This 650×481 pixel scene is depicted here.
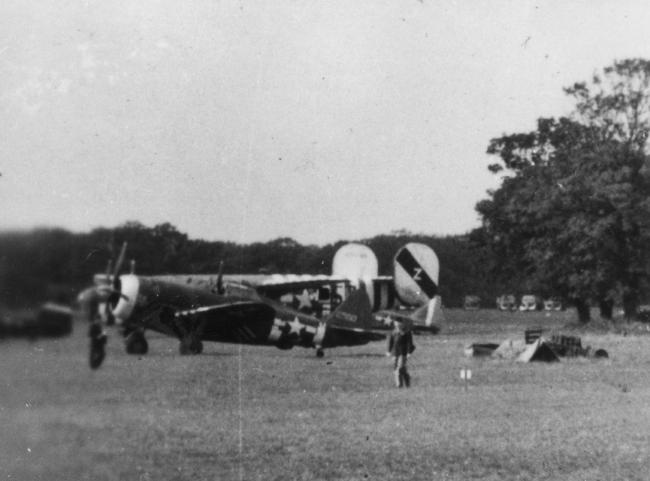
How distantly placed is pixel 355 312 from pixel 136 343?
23.4m

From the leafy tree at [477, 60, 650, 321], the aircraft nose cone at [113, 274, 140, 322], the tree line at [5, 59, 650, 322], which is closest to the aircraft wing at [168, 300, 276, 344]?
the aircraft nose cone at [113, 274, 140, 322]

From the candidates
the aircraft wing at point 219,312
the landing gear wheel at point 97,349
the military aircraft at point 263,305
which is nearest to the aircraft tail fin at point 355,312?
the military aircraft at point 263,305

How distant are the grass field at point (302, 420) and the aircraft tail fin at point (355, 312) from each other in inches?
147

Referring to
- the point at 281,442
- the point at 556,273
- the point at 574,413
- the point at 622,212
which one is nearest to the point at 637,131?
the point at 622,212

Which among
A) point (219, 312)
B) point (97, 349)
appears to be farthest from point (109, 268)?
point (219, 312)

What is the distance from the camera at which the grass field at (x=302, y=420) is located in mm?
3463

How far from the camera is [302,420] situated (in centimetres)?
1246

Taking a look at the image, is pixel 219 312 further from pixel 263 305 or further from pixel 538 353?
pixel 538 353

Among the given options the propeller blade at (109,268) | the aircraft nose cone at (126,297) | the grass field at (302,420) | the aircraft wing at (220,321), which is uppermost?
the propeller blade at (109,268)

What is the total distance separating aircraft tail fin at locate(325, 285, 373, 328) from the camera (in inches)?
1033

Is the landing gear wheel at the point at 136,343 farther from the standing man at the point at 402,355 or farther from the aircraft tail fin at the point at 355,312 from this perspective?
the aircraft tail fin at the point at 355,312

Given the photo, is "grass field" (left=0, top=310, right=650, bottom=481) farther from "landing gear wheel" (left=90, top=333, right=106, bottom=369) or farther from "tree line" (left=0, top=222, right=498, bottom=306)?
"tree line" (left=0, top=222, right=498, bottom=306)

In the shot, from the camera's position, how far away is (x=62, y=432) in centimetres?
362

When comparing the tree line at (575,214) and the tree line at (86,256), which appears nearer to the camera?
the tree line at (86,256)
